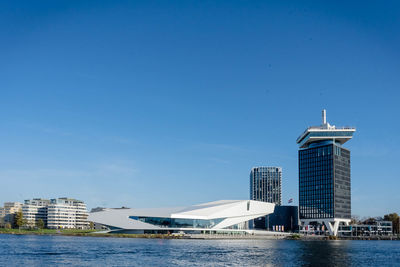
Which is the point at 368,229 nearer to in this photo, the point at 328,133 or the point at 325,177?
the point at 325,177

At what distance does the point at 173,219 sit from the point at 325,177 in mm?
61291

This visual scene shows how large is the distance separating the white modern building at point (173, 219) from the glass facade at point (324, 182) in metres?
36.3

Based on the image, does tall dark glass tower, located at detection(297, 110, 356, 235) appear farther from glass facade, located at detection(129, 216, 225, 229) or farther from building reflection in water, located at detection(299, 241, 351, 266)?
building reflection in water, located at detection(299, 241, 351, 266)

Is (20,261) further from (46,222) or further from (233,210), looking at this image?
(46,222)

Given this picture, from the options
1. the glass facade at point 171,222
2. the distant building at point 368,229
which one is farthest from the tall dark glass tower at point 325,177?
the glass facade at point 171,222

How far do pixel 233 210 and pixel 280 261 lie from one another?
274ft

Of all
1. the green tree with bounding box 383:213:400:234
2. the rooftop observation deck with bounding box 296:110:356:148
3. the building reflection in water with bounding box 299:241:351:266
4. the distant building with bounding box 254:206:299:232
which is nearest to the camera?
the building reflection in water with bounding box 299:241:351:266

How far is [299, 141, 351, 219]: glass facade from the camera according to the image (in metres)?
164

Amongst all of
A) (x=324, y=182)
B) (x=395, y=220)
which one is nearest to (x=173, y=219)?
(x=324, y=182)

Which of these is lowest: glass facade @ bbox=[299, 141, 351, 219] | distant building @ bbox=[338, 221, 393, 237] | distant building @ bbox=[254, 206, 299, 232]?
distant building @ bbox=[338, 221, 393, 237]

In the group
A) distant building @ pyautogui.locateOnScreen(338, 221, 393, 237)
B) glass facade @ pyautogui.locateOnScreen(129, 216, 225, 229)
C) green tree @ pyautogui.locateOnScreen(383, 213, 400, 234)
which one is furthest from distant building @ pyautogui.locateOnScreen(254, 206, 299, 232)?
→ green tree @ pyautogui.locateOnScreen(383, 213, 400, 234)

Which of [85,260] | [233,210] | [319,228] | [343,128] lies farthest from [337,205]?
[85,260]

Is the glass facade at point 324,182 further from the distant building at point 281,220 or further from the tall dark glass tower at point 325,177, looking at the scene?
the distant building at point 281,220

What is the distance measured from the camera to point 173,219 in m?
133
